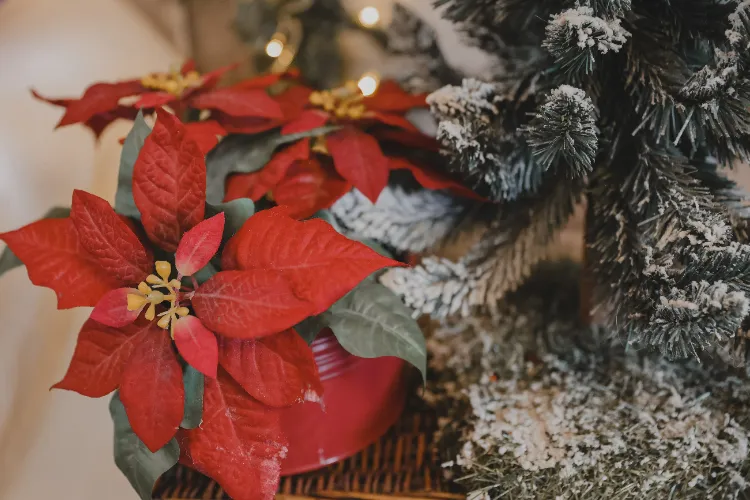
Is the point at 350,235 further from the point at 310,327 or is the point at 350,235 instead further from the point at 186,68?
the point at 186,68

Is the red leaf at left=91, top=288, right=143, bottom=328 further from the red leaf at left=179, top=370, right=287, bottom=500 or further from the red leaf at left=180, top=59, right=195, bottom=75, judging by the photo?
the red leaf at left=180, top=59, right=195, bottom=75

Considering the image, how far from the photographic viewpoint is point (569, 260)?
0.64 metres

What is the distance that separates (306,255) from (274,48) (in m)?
0.50

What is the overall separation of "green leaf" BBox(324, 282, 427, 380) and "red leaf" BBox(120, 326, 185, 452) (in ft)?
0.34

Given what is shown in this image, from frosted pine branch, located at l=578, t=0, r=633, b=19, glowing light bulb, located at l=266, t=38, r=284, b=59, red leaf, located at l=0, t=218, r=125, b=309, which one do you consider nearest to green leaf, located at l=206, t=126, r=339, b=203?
red leaf, located at l=0, t=218, r=125, b=309

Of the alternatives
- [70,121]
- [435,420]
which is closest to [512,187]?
[435,420]

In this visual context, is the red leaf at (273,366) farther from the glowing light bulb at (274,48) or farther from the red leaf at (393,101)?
the glowing light bulb at (274,48)

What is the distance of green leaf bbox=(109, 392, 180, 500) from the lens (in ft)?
1.16

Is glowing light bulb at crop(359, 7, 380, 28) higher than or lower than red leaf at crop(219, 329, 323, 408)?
higher

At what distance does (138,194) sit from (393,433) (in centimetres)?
→ 29

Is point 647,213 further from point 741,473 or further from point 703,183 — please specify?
point 741,473

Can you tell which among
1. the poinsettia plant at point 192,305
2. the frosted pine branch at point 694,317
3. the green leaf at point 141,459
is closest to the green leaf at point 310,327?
the poinsettia plant at point 192,305

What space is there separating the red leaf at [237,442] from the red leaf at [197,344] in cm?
3

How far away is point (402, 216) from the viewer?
47 centimetres
